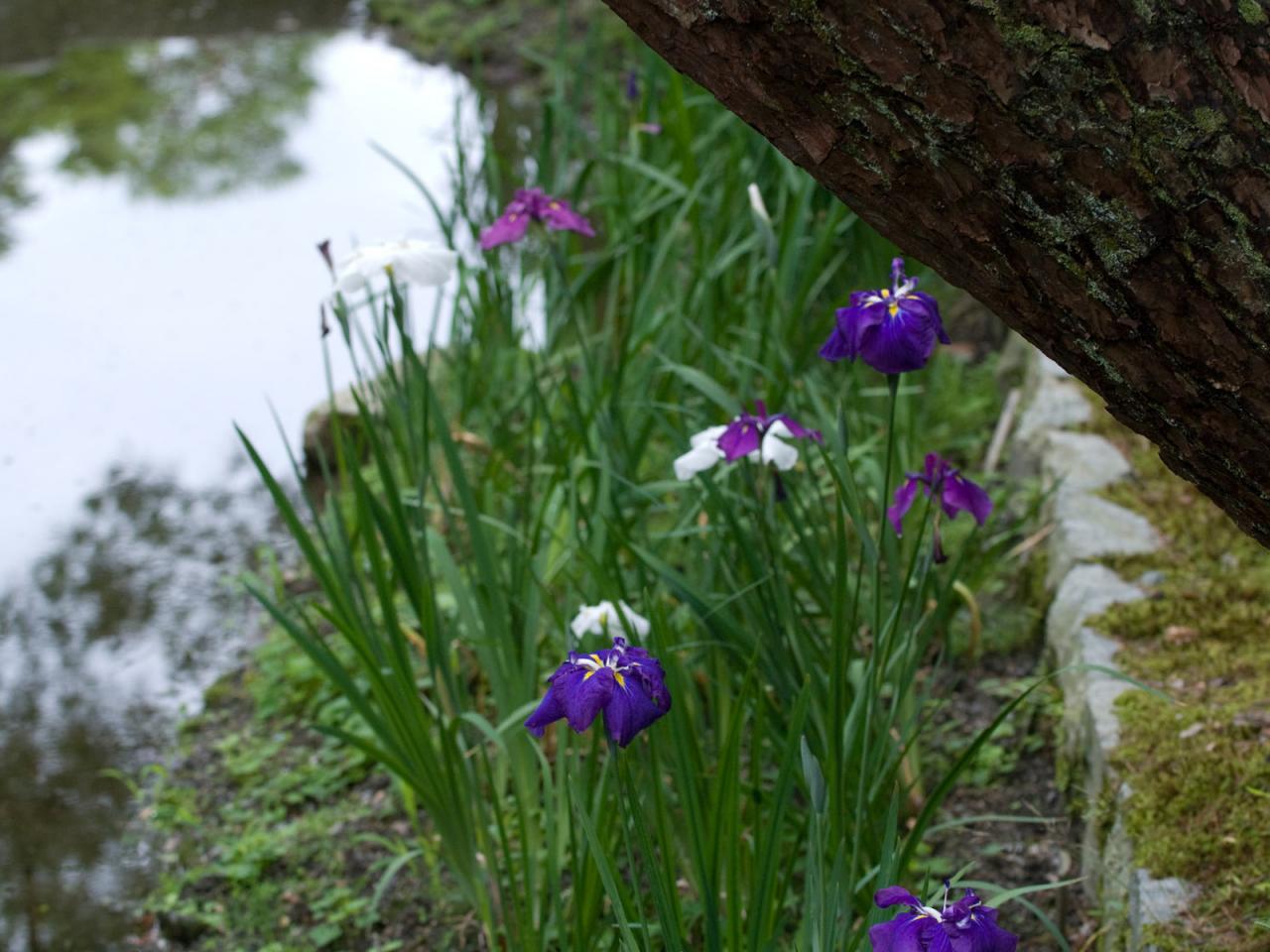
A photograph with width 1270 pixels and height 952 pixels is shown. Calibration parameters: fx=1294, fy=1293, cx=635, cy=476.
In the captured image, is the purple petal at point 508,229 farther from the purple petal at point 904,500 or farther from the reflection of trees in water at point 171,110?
the reflection of trees in water at point 171,110

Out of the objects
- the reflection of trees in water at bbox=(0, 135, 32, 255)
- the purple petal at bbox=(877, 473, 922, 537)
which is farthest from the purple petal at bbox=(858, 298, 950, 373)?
the reflection of trees in water at bbox=(0, 135, 32, 255)

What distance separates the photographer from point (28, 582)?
3.48 m

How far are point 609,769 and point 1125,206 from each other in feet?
2.95

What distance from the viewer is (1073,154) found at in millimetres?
1059

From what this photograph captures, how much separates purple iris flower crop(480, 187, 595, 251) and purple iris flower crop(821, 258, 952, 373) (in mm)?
902

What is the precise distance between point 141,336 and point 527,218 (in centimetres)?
287

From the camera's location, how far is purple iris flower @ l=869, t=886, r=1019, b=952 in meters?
1.13

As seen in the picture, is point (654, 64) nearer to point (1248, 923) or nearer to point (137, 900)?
point (137, 900)

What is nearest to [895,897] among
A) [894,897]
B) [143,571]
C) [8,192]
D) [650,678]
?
[894,897]

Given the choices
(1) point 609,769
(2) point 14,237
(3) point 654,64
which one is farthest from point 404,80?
(1) point 609,769

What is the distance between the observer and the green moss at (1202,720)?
1.61m

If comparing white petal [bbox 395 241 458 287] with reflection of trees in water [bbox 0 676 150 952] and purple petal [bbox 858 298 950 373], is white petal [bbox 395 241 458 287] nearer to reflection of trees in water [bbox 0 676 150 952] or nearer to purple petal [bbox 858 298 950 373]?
purple petal [bbox 858 298 950 373]

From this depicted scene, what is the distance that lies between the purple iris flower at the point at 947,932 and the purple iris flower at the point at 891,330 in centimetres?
58

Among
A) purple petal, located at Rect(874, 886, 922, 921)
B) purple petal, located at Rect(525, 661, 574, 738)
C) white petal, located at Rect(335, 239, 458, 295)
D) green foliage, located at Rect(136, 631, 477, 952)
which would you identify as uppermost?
white petal, located at Rect(335, 239, 458, 295)
